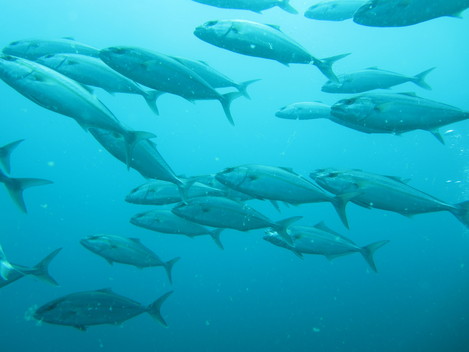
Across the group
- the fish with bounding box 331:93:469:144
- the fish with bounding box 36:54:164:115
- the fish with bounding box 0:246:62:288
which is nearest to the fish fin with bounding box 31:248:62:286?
the fish with bounding box 0:246:62:288

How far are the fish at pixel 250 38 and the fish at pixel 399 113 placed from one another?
778 mm

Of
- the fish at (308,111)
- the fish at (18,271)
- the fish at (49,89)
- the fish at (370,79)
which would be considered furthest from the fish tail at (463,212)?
the fish at (18,271)

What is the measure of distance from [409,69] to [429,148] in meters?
11.9

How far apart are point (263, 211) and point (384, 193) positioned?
44598mm

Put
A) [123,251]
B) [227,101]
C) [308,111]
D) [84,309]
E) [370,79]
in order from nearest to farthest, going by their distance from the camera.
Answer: [227,101] → [370,79] → [84,309] → [123,251] → [308,111]

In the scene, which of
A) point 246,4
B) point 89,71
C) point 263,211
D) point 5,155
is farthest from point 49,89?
point 263,211

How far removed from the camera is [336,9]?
486 cm

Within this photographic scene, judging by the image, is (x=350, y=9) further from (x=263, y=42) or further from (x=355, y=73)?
(x=263, y=42)

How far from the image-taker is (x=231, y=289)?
1181 inches

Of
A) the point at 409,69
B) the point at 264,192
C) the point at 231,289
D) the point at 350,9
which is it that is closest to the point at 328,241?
the point at 264,192

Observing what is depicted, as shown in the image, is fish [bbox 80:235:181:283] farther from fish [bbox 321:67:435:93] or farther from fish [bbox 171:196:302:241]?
fish [bbox 321:67:435:93]

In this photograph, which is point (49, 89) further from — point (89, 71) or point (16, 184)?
point (16, 184)

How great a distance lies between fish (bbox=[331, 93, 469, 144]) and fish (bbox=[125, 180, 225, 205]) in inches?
76.0

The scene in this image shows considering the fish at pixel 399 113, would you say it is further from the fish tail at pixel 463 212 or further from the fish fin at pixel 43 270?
the fish fin at pixel 43 270
